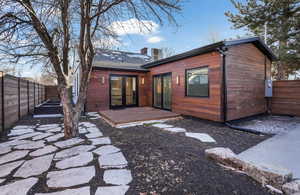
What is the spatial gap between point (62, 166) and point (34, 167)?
418mm

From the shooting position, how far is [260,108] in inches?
256

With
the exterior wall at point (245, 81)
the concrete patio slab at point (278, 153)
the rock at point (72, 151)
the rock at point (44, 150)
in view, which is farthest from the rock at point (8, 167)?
the exterior wall at point (245, 81)

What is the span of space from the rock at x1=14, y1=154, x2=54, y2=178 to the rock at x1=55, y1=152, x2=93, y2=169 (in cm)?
19

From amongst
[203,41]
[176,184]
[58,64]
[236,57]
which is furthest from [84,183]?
[203,41]

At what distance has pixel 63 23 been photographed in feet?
10.6

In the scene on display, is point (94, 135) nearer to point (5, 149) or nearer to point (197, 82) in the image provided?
point (5, 149)

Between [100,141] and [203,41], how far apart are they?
15997 mm

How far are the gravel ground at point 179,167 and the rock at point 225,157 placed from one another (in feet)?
0.39

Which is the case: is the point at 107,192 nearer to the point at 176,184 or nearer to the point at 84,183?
the point at 84,183

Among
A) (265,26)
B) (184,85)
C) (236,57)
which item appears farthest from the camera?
(265,26)

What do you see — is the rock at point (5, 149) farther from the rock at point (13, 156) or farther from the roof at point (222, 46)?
the roof at point (222, 46)

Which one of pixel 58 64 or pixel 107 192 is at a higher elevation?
pixel 58 64

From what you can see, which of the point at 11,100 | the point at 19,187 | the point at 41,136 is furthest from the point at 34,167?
the point at 11,100

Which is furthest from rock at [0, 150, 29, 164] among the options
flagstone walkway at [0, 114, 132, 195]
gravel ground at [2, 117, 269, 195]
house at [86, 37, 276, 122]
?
house at [86, 37, 276, 122]
